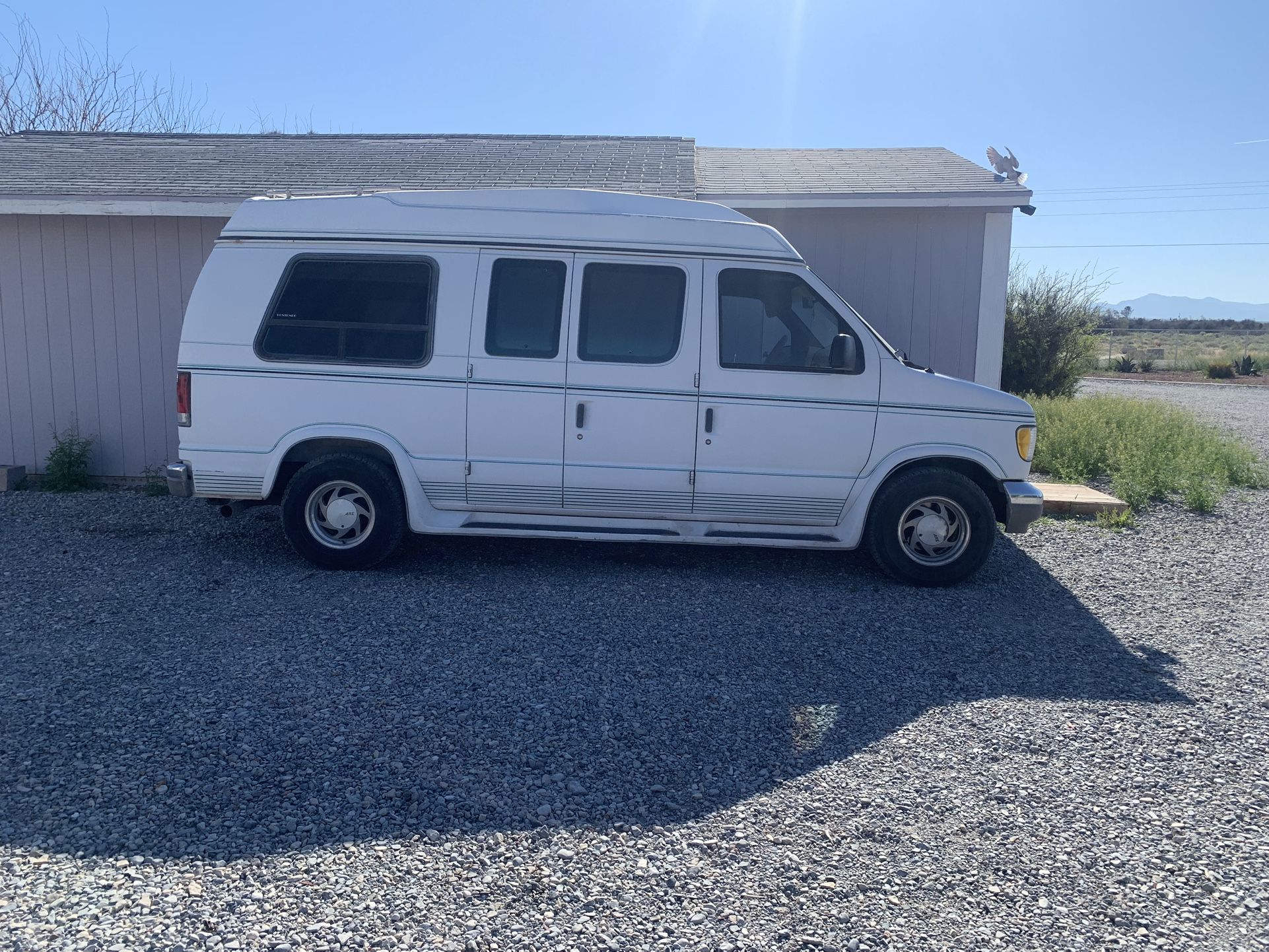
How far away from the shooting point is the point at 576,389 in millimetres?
6676

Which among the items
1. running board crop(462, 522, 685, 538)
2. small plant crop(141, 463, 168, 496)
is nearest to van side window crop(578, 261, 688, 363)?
running board crop(462, 522, 685, 538)

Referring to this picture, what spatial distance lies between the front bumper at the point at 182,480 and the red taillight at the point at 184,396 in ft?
0.99

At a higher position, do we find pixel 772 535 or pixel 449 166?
pixel 449 166

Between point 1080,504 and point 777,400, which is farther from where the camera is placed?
point 1080,504

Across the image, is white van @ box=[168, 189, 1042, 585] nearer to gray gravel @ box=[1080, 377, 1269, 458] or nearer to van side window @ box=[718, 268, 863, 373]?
van side window @ box=[718, 268, 863, 373]

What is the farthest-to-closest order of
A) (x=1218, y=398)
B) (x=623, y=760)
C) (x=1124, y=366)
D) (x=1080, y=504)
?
1. (x=1124, y=366)
2. (x=1218, y=398)
3. (x=1080, y=504)
4. (x=623, y=760)

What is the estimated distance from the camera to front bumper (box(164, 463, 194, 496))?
6820mm

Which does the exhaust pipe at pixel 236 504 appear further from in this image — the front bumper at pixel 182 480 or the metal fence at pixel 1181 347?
the metal fence at pixel 1181 347

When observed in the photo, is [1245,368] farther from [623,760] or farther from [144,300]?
[623,760]

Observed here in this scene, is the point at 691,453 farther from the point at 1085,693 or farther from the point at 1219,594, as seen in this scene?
the point at 1219,594

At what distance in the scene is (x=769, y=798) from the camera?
3.83 metres

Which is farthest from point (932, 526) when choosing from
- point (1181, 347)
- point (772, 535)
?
point (1181, 347)

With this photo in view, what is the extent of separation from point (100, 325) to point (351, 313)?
14.6ft

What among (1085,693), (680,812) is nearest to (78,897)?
(680,812)
